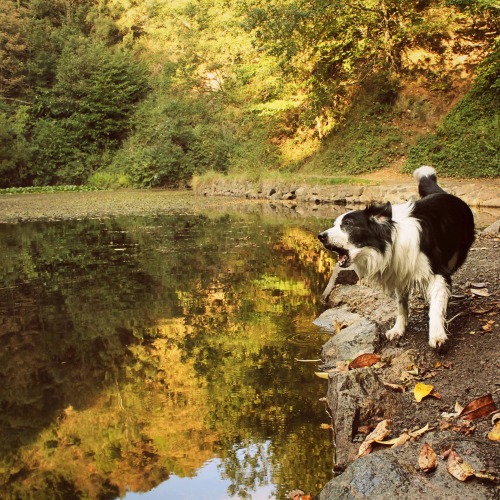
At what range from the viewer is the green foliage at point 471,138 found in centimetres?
1823

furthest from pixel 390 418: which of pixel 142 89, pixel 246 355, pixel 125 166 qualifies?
pixel 142 89

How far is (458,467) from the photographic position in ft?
9.29

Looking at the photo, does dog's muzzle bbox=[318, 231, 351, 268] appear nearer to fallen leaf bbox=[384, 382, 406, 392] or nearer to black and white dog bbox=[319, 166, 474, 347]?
black and white dog bbox=[319, 166, 474, 347]

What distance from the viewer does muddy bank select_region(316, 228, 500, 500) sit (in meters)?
2.88

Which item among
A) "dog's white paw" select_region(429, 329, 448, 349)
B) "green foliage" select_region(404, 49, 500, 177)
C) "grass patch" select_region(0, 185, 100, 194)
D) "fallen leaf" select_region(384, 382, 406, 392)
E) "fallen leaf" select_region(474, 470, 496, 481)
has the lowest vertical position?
"grass patch" select_region(0, 185, 100, 194)

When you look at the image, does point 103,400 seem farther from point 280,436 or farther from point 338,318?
point 338,318

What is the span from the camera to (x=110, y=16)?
45.4 metres

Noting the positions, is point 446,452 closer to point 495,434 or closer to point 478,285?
point 495,434

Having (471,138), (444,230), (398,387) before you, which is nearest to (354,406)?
(398,387)

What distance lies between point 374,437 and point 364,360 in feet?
3.89

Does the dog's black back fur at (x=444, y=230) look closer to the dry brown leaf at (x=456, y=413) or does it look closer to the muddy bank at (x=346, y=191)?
the dry brown leaf at (x=456, y=413)

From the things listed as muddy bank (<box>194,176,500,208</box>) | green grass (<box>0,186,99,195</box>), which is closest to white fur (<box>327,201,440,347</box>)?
muddy bank (<box>194,176,500,208</box>)

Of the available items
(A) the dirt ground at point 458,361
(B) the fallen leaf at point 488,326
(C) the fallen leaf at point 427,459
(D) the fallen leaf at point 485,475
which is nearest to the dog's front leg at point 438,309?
(A) the dirt ground at point 458,361

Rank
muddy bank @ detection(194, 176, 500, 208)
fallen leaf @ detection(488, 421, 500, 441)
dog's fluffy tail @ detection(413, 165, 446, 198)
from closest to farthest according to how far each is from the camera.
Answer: fallen leaf @ detection(488, 421, 500, 441), dog's fluffy tail @ detection(413, 165, 446, 198), muddy bank @ detection(194, 176, 500, 208)
